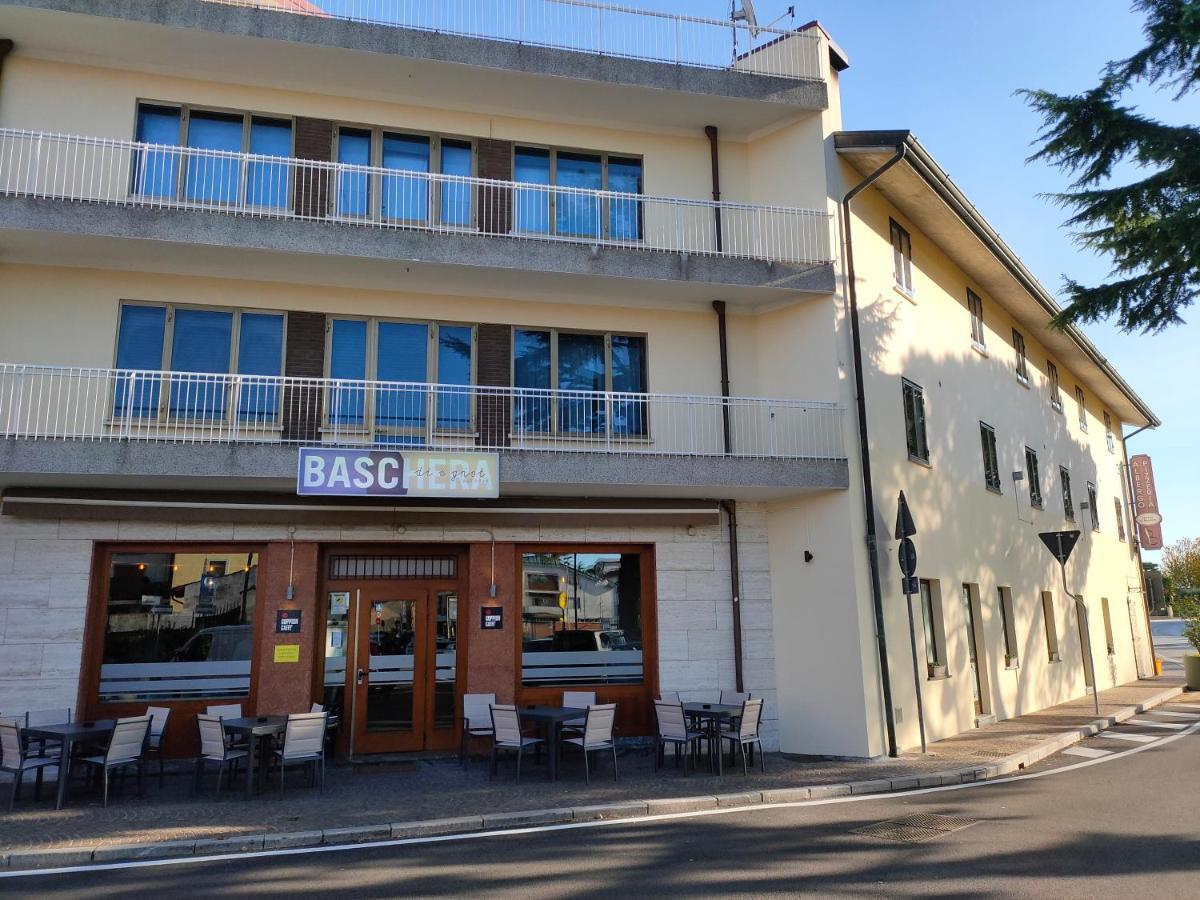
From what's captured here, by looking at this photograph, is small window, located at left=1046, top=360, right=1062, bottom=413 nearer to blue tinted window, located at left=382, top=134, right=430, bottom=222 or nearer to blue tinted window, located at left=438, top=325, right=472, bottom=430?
blue tinted window, located at left=438, top=325, right=472, bottom=430

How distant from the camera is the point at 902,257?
52.4 feet

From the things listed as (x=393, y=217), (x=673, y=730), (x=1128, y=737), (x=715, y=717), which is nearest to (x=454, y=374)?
(x=393, y=217)

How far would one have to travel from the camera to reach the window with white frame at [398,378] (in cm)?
1303

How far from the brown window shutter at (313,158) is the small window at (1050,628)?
56.2 feet

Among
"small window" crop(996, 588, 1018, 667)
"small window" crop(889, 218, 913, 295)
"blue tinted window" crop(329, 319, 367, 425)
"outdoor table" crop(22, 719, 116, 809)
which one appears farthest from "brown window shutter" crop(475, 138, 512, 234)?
"small window" crop(996, 588, 1018, 667)

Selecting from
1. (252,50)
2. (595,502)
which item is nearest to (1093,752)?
(595,502)

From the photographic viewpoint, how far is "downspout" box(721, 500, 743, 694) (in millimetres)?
13555

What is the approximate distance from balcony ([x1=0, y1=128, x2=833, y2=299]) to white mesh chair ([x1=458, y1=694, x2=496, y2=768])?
19.5 ft

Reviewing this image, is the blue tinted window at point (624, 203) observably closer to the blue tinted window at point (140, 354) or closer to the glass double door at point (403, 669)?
the glass double door at point (403, 669)

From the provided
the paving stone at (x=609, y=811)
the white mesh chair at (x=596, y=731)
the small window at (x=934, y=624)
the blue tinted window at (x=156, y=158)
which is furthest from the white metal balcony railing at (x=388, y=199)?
the paving stone at (x=609, y=811)

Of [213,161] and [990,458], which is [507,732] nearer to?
[213,161]

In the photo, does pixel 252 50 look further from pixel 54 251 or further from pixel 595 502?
pixel 595 502

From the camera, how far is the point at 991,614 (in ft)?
55.4

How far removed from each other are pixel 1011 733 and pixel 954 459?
4800mm
